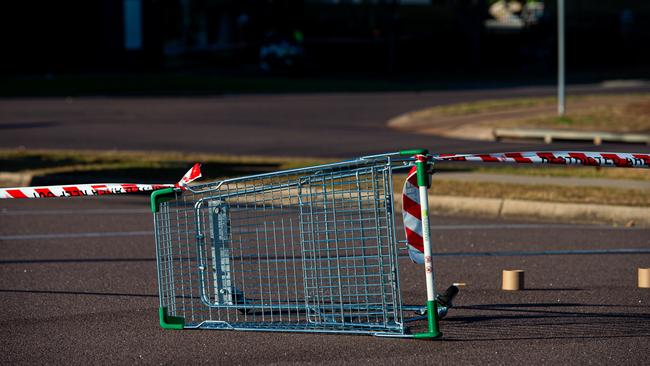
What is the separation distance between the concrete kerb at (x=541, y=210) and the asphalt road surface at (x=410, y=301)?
382mm

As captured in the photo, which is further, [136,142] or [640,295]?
[136,142]

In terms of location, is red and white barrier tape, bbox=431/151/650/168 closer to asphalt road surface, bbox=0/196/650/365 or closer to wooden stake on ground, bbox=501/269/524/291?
asphalt road surface, bbox=0/196/650/365

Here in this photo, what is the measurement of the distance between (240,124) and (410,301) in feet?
56.6

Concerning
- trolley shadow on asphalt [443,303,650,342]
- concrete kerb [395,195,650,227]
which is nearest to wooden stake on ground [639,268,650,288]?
trolley shadow on asphalt [443,303,650,342]

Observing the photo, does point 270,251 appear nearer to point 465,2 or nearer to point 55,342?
point 55,342

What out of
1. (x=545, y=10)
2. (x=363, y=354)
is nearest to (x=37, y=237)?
A: (x=363, y=354)

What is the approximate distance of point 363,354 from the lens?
19.3 ft

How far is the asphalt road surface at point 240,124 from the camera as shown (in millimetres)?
19516

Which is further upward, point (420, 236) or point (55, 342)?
point (420, 236)

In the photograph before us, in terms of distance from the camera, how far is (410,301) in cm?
733

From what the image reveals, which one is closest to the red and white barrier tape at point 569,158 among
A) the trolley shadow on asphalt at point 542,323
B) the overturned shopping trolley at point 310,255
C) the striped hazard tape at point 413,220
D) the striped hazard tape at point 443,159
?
the striped hazard tape at point 443,159

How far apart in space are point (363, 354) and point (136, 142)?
15.2m

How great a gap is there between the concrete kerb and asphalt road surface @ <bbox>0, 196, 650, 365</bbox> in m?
0.38

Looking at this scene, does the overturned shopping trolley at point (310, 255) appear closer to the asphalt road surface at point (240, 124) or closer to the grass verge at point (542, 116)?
the asphalt road surface at point (240, 124)
